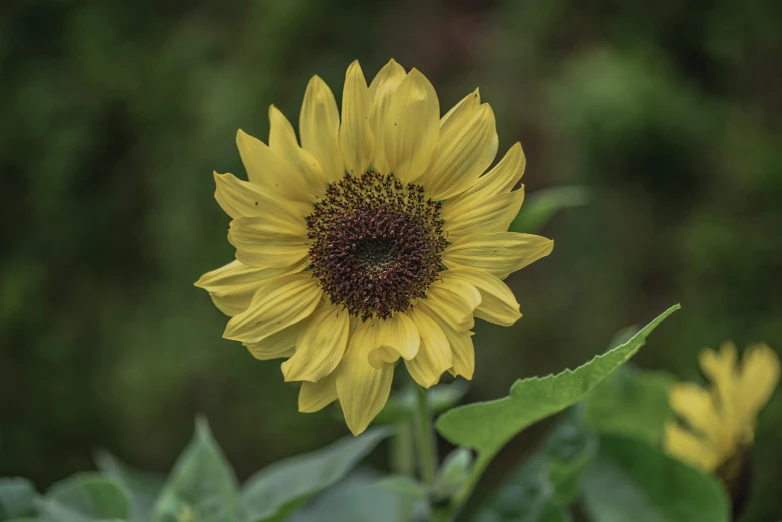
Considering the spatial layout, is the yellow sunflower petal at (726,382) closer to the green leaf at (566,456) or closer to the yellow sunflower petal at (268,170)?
the green leaf at (566,456)

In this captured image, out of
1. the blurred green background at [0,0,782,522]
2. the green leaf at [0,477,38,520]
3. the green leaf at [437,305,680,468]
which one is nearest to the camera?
the green leaf at [437,305,680,468]

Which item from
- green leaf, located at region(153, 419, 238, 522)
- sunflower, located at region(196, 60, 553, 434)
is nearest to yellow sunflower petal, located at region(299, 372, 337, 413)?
sunflower, located at region(196, 60, 553, 434)

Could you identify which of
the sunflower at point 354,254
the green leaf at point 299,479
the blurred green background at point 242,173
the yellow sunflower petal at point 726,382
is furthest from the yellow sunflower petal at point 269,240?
the blurred green background at point 242,173

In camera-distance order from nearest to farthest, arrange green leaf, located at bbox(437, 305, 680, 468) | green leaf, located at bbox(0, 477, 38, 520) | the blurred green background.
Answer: green leaf, located at bbox(437, 305, 680, 468) → green leaf, located at bbox(0, 477, 38, 520) → the blurred green background

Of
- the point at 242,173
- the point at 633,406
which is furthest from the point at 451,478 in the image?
the point at 242,173

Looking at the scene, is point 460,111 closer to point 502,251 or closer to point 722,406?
point 502,251

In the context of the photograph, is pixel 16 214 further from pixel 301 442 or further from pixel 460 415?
pixel 460 415

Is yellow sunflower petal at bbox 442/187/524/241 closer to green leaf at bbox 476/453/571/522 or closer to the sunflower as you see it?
the sunflower
